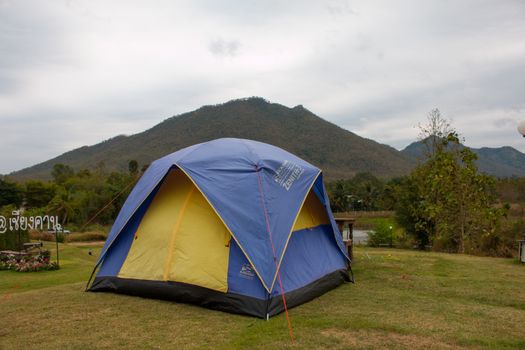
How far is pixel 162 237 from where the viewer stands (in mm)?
6449

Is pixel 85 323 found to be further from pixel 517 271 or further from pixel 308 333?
pixel 517 271

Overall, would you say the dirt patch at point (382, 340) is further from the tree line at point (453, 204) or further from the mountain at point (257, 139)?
the mountain at point (257, 139)

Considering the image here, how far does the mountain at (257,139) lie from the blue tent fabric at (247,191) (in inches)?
2199

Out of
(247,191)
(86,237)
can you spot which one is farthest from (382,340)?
(86,237)

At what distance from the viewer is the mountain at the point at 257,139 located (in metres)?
67.6

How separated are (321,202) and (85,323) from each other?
4.34 meters

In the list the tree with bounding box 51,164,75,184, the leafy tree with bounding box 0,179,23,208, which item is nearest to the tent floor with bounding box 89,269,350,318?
the leafy tree with bounding box 0,179,23,208

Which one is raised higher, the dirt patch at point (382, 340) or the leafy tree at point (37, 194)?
the leafy tree at point (37, 194)

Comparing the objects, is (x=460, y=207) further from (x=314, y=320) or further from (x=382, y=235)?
(x=314, y=320)

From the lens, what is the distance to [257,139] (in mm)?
66625

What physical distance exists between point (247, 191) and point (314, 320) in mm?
1958

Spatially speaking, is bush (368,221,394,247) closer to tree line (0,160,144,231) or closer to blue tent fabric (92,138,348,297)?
blue tent fabric (92,138,348,297)

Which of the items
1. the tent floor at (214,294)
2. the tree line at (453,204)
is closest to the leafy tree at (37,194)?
the tree line at (453,204)

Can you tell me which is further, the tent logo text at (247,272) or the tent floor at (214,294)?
the tent logo text at (247,272)
